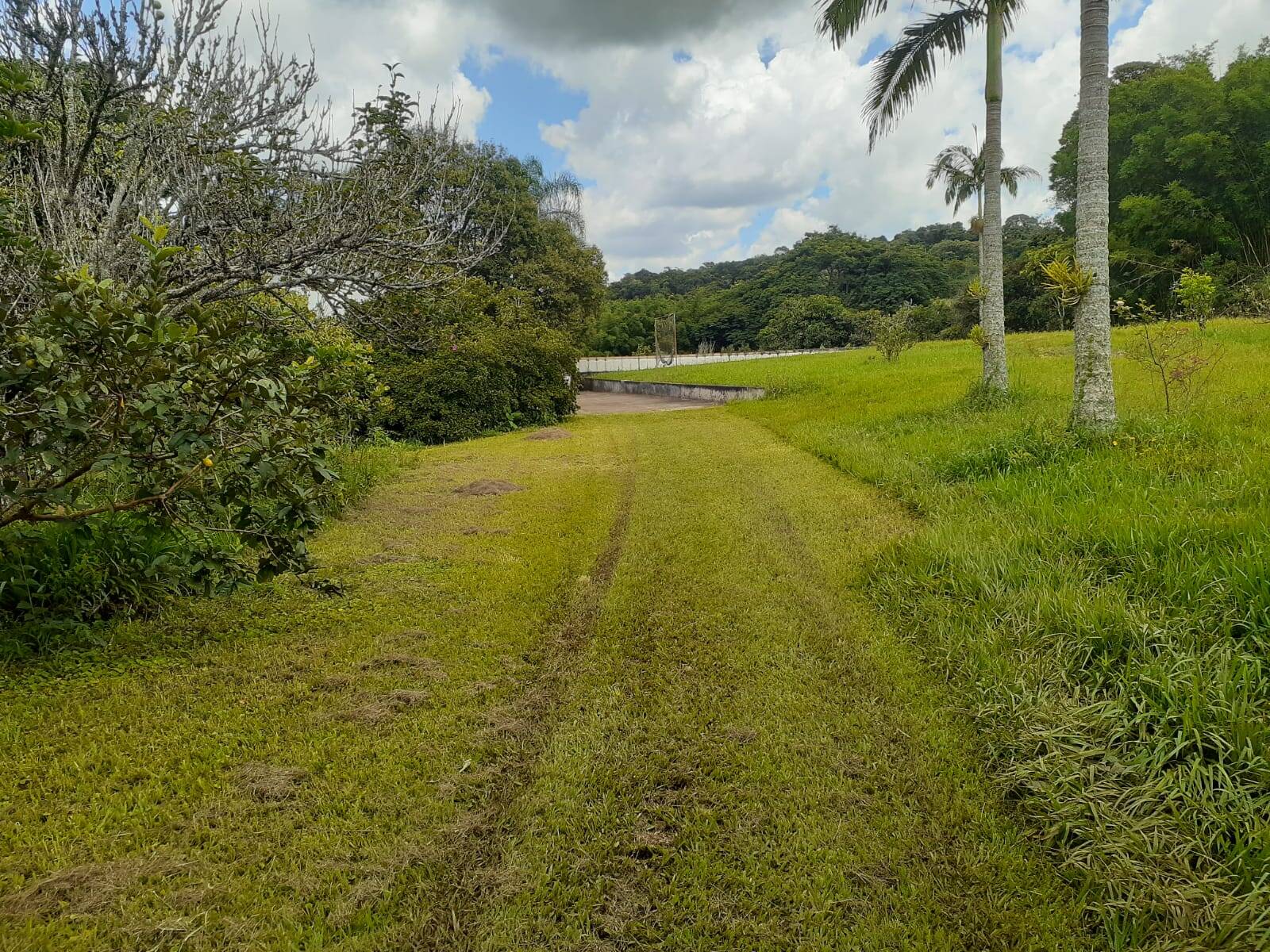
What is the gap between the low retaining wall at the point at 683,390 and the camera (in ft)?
58.8

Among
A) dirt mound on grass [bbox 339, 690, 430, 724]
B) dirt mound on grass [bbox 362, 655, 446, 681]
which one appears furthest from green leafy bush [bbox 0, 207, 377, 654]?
dirt mound on grass [bbox 339, 690, 430, 724]

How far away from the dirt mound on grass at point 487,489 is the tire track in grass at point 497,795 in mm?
3325

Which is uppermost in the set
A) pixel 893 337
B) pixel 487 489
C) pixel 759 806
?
pixel 893 337

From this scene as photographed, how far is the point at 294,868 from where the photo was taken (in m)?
2.05

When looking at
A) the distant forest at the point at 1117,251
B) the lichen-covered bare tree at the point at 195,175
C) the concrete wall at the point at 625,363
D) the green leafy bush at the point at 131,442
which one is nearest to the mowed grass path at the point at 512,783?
the green leafy bush at the point at 131,442

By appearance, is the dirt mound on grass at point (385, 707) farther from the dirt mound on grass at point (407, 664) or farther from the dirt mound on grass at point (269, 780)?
the dirt mound on grass at point (269, 780)

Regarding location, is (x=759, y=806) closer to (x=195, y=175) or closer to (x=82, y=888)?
(x=82, y=888)

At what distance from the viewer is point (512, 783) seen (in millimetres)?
2521

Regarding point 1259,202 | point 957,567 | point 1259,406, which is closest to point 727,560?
point 957,567

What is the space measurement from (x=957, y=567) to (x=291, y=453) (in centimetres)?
377

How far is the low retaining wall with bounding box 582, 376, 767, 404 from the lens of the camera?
17922 millimetres

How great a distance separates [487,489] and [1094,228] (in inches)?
255

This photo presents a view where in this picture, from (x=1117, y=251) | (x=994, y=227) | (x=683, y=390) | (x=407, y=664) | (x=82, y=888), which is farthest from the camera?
(x=1117, y=251)

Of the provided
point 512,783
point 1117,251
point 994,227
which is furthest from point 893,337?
point 512,783
